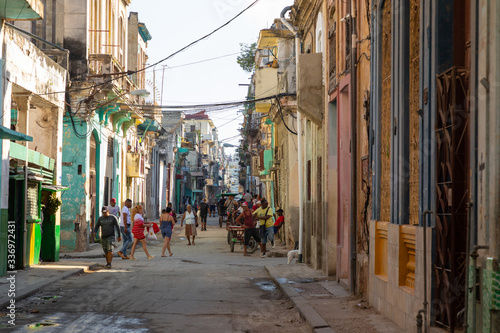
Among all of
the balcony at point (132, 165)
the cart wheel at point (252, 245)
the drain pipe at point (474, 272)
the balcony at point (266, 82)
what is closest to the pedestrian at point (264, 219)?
the cart wheel at point (252, 245)

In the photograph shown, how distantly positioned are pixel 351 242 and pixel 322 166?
5.01 meters

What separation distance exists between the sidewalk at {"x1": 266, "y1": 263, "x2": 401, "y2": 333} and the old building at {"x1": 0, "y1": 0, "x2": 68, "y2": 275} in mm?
5806

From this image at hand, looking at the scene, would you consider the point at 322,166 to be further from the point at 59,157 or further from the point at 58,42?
the point at 58,42

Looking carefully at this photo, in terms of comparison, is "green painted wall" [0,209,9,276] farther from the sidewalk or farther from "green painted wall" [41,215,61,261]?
the sidewalk

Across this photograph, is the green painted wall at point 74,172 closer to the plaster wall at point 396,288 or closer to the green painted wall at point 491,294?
the plaster wall at point 396,288

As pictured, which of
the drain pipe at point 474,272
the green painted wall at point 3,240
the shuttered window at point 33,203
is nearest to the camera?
the drain pipe at point 474,272

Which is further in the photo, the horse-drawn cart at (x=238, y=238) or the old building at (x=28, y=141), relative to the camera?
the horse-drawn cart at (x=238, y=238)

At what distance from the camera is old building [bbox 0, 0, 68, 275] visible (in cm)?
1602

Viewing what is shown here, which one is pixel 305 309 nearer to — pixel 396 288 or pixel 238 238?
pixel 396 288

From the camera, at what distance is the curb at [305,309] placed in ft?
31.4

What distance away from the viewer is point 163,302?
1227 cm

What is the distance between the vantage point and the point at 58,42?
1020 inches

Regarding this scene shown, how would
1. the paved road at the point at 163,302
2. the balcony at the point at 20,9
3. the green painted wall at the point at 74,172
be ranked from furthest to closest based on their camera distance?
1. the green painted wall at the point at 74,172
2. the balcony at the point at 20,9
3. the paved road at the point at 163,302

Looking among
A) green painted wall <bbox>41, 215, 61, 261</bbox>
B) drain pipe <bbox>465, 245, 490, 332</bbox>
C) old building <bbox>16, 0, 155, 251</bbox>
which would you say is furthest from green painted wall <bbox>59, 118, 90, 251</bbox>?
drain pipe <bbox>465, 245, 490, 332</bbox>
